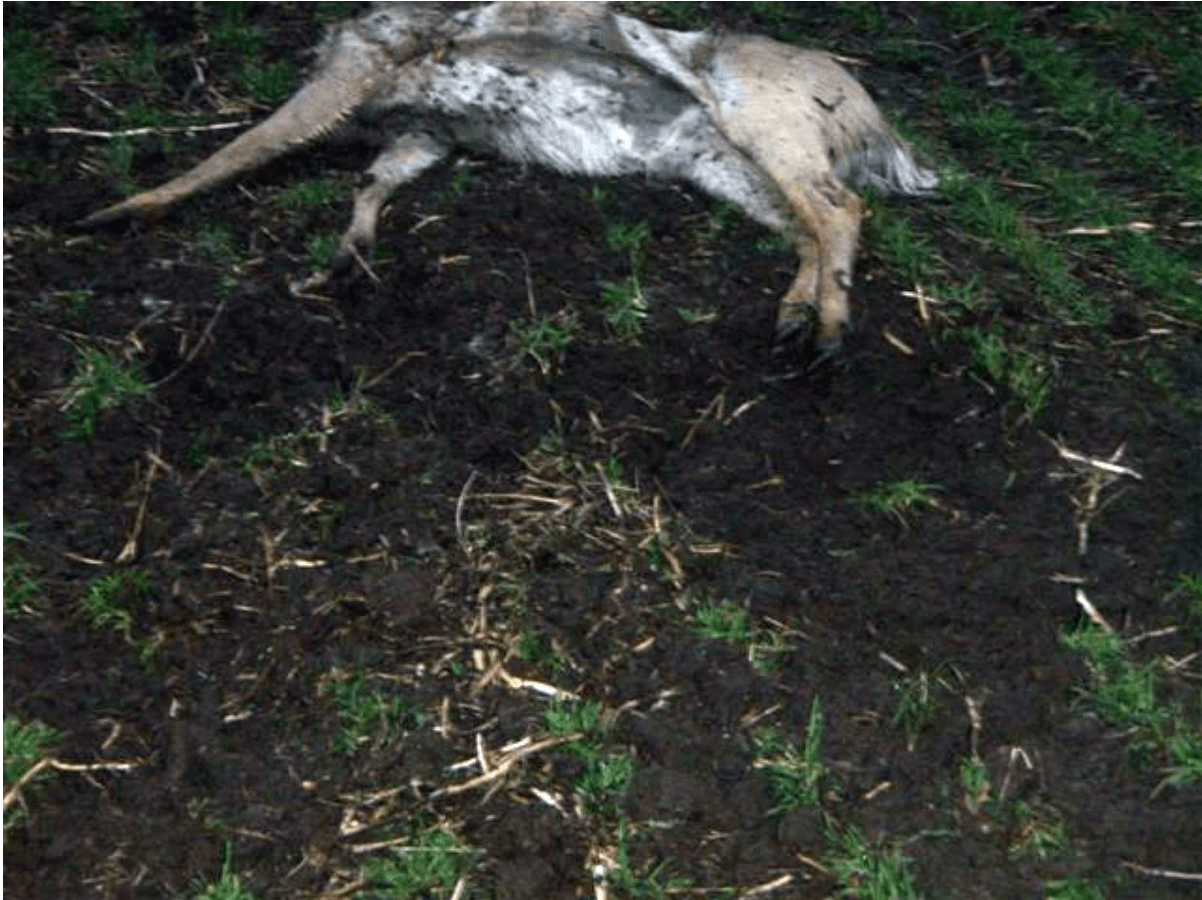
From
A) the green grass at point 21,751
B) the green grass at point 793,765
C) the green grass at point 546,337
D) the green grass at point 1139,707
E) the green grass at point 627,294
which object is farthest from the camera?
the green grass at point 627,294

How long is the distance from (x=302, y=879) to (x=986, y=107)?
3.73m

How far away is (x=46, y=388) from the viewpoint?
178 inches

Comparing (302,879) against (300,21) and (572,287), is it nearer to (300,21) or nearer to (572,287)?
(572,287)

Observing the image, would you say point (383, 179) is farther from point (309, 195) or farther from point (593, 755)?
point (593, 755)

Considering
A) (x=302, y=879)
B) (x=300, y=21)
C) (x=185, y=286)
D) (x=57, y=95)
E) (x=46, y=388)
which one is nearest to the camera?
(x=302, y=879)

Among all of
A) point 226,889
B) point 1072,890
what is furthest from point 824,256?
point 226,889

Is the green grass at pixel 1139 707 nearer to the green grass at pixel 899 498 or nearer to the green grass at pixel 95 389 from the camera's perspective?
the green grass at pixel 899 498

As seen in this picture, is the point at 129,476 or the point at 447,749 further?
the point at 129,476

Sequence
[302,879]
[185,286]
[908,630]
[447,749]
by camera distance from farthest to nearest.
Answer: [185,286], [908,630], [447,749], [302,879]

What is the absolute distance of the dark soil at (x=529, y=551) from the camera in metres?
3.69

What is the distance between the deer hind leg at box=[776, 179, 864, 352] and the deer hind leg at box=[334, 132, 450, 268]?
0.95 m

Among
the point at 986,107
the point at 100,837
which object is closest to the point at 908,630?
the point at 100,837

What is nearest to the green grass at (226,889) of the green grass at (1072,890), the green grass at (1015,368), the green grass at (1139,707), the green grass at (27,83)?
the green grass at (1072,890)

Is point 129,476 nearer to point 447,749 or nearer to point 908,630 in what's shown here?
point 447,749
